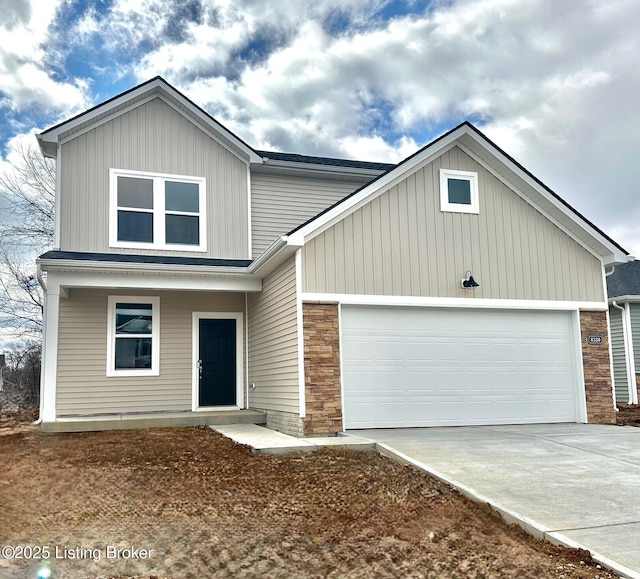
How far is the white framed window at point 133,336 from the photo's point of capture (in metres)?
11.8

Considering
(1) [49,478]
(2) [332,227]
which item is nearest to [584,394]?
(2) [332,227]

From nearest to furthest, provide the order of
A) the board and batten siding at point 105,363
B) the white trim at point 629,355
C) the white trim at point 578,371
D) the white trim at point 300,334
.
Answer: the white trim at point 300,334
the white trim at point 578,371
the board and batten siding at point 105,363
the white trim at point 629,355

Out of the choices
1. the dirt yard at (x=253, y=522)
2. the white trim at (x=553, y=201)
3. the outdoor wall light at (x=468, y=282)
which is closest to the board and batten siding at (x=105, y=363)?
the dirt yard at (x=253, y=522)

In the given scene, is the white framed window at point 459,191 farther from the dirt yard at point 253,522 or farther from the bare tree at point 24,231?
the bare tree at point 24,231

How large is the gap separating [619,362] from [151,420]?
1355 cm

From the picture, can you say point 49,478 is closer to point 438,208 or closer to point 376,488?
point 376,488

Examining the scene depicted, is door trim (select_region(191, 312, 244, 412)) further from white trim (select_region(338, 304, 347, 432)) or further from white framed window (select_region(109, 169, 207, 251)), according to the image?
white trim (select_region(338, 304, 347, 432))

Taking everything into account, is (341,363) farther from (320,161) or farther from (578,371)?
(320,161)

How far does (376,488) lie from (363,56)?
12.0m

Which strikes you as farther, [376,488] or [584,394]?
[584,394]

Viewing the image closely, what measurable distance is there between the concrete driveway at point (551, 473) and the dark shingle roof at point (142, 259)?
4347 mm

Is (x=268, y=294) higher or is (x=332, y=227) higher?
(x=332, y=227)

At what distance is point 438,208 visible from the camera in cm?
1074

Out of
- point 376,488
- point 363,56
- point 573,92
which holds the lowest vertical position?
point 376,488
